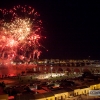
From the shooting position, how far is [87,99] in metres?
15.4

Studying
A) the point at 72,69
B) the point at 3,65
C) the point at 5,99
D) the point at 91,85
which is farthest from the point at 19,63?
the point at 5,99

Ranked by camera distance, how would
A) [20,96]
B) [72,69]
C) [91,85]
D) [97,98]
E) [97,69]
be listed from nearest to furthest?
[20,96]
[97,98]
[91,85]
[97,69]
[72,69]

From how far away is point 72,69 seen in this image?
5425 centimetres

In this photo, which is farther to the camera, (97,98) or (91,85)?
(91,85)

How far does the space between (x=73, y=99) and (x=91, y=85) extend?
13.8 ft

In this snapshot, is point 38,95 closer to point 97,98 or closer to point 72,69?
point 97,98

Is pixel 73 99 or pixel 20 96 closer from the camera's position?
pixel 20 96

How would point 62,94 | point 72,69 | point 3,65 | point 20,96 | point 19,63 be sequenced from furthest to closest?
point 19,63 < point 3,65 < point 72,69 < point 62,94 < point 20,96

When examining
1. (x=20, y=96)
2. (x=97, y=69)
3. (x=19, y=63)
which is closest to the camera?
(x=20, y=96)

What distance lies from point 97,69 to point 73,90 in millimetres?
30929

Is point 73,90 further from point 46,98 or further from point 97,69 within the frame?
point 97,69

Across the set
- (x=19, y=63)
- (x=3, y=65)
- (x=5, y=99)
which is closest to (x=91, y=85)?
(x=5, y=99)

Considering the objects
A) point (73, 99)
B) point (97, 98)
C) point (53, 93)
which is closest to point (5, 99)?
point (53, 93)

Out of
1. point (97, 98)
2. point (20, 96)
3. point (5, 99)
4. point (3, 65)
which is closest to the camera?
point (5, 99)
